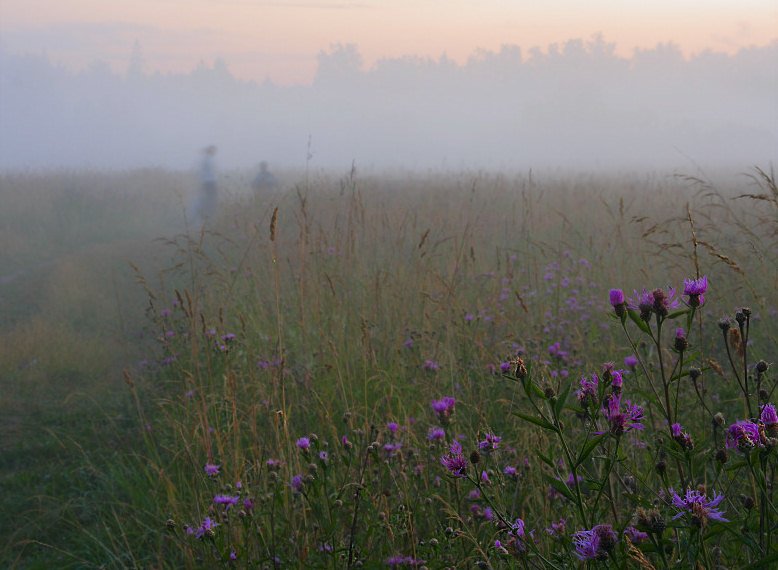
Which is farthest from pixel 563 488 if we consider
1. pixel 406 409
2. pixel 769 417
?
pixel 406 409

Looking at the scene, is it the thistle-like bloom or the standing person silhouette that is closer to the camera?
the thistle-like bloom

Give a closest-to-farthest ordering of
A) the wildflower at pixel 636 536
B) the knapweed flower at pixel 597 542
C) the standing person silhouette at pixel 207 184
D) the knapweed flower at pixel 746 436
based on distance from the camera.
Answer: the knapweed flower at pixel 597 542
the knapweed flower at pixel 746 436
the wildflower at pixel 636 536
the standing person silhouette at pixel 207 184

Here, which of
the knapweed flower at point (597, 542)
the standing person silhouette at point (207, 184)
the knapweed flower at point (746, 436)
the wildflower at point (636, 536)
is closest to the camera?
the knapweed flower at point (597, 542)

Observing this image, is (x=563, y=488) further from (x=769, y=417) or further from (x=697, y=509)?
(x=769, y=417)

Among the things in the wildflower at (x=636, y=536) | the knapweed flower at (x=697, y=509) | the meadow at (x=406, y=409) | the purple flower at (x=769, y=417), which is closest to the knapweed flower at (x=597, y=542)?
the meadow at (x=406, y=409)

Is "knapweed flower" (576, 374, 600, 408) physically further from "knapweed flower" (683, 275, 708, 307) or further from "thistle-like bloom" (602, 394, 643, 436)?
"knapweed flower" (683, 275, 708, 307)

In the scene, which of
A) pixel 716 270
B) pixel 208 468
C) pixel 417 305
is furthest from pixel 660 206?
pixel 208 468

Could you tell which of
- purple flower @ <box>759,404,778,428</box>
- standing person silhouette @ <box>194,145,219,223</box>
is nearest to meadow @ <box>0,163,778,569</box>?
purple flower @ <box>759,404,778,428</box>

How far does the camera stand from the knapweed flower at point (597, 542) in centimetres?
110

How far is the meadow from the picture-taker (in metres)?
1.40

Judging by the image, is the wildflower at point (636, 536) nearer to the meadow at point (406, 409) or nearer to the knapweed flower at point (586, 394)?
the meadow at point (406, 409)

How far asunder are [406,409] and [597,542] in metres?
2.16

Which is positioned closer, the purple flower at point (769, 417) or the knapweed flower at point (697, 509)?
the knapweed flower at point (697, 509)

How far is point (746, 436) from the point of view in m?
1.21
